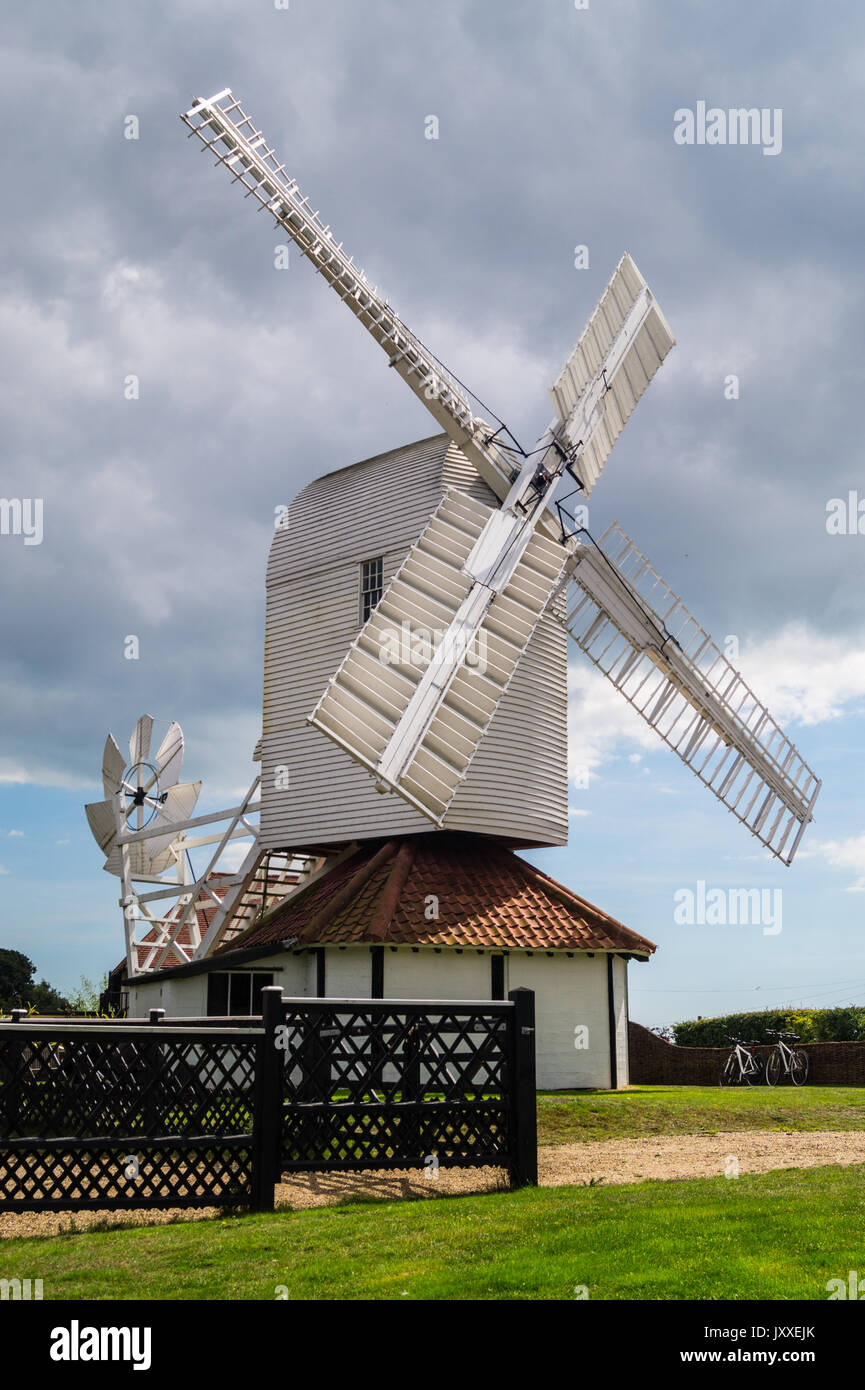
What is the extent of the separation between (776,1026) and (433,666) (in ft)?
55.5

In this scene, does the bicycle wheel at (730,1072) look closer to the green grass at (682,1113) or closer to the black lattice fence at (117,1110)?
the green grass at (682,1113)

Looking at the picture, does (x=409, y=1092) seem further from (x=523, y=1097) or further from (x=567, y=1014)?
(x=567, y=1014)

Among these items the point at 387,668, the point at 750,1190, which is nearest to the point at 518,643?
the point at 387,668

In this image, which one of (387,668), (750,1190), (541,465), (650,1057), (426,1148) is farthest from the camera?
(650,1057)

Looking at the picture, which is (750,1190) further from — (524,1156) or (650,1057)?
(650,1057)

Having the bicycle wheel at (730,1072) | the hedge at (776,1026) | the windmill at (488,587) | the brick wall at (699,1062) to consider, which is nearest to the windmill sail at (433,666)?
the windmill at (488,587)

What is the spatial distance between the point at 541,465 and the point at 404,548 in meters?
3.53

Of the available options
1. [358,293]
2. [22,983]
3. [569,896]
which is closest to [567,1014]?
[569,896]

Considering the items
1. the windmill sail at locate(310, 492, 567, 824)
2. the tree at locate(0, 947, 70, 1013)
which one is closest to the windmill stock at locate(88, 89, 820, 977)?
the windmill sail at locate(310, 492, 567, 824)

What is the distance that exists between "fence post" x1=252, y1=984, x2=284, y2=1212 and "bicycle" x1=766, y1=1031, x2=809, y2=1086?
16804 mm

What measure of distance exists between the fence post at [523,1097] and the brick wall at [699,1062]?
50.5 ft

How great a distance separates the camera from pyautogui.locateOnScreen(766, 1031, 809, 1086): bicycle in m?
23.5

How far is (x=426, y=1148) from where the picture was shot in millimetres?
10047

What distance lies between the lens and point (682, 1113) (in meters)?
16.1
